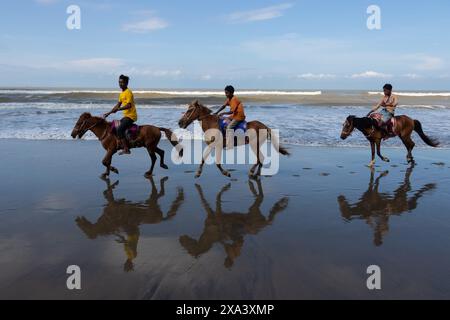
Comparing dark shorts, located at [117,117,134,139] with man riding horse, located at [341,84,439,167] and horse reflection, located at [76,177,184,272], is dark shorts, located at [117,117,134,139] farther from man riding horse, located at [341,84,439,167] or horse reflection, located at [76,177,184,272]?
man riding horse, located at [341,84,439,167]

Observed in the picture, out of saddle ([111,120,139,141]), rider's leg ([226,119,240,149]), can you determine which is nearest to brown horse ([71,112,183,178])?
saddle ([111,120,139,141])

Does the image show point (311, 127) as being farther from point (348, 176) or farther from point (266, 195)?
point (266, 195)

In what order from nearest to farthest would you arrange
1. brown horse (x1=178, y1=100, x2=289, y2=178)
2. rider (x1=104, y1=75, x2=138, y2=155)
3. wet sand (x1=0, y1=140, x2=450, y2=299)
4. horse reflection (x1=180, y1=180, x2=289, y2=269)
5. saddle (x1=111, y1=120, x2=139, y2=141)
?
wet sand (x1=0, y1=140, x2=450, y2=299), horse reflection (x1=180, y1=180, x2=289, y2=269), brown horse (x1=178, y1=100, x2=289, y2=178), rider (x1=104, y1=75, x2=138, y2=155), saddle (x1=111, y1=120, x2=139, y2=141)

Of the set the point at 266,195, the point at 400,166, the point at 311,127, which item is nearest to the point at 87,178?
the point at 266,195

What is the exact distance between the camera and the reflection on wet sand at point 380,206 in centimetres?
619

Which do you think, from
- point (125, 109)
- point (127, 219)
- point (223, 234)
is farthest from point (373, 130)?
point (127, 219)

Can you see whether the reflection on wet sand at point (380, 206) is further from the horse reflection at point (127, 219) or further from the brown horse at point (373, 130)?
the horse reflection at point (127, 219)

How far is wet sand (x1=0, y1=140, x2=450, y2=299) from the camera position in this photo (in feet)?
13.5

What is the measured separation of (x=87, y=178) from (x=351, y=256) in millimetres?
6810

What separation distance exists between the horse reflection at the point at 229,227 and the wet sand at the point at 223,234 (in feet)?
0.06

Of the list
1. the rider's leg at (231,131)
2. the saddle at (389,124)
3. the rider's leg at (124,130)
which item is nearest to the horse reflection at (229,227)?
the rider's leg at (231,131)

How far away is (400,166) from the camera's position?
456 inches

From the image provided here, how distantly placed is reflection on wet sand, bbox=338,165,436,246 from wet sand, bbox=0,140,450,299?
0.9 inches

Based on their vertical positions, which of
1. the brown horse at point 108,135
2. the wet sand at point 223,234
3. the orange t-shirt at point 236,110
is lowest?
the wet sand at point 223,234
